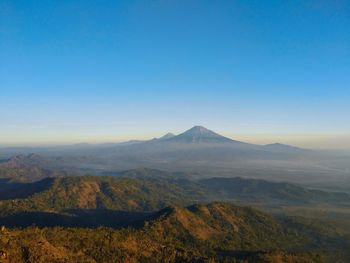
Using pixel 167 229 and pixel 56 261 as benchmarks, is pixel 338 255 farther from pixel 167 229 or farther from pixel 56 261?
pixel 56 261

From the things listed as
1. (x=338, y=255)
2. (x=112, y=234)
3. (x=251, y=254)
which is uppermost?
(x=112, y=234)

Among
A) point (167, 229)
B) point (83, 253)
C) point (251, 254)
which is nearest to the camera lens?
point (83, 253)

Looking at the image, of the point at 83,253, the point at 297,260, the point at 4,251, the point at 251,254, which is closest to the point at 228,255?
the point at 251,254

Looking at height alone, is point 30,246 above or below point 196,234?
above

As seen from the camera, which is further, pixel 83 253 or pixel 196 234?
pixel 196 234

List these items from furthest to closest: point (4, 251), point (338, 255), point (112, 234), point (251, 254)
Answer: point (338, 255)
point (251, 254)
point (112, 234)
point (4, 251)

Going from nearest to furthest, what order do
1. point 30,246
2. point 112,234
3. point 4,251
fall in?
1. point 4,251
2. point 30,246
3. point 112,234

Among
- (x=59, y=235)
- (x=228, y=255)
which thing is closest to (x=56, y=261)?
(x=59, y=235)

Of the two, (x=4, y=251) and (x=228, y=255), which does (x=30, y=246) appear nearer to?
(x=4, y=251)

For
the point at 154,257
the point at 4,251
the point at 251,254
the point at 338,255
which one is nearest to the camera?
the point at 4,251
